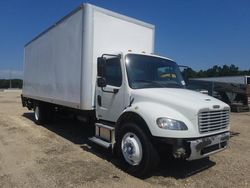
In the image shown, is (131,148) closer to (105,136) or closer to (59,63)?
(105,136)

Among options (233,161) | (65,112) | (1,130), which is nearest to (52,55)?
(65,112)

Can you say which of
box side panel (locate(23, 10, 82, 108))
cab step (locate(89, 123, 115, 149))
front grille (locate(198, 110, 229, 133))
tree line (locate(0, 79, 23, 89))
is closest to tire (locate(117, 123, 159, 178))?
cab step (locate(89, 123, 115, 149))

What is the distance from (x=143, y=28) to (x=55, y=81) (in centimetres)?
333

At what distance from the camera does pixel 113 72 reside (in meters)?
6.32

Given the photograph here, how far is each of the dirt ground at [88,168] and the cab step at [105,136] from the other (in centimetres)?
39

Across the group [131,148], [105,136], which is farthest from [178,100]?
[105,136]

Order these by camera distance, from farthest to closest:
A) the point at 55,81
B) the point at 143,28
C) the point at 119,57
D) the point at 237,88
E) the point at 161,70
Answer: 1. the point at 237,88
2. the point at 55,81
3. the point at 143,28
4. the point at 161,70
5. the point at 119,57

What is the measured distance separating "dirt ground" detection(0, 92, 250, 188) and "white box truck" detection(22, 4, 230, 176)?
0.42 m

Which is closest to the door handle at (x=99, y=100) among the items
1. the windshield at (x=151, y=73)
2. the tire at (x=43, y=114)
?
the windshield at (x=151, y=73)

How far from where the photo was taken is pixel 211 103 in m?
5.27

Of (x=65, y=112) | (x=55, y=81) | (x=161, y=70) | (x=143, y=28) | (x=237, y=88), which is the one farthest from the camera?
(x=237, y=88)

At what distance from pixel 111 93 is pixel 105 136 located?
1.02 m

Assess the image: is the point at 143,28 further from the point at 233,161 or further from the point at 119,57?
the point at 233,161

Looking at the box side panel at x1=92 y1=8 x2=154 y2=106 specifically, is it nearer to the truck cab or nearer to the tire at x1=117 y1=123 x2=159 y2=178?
the truck cab
